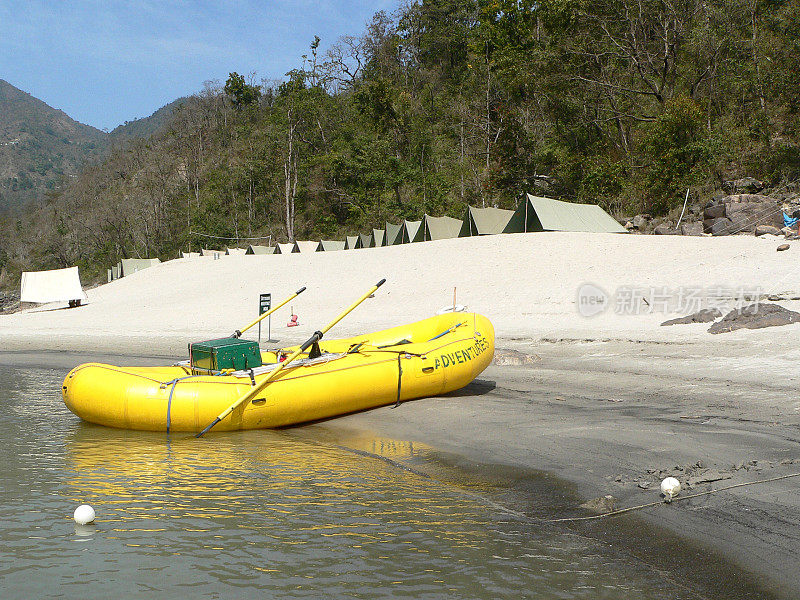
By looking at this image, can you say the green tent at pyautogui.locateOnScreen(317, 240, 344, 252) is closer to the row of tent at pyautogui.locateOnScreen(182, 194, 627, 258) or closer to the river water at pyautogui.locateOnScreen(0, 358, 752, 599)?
the row of tent at pyautogui.locateOnScreen(182, 194, 627, 258)

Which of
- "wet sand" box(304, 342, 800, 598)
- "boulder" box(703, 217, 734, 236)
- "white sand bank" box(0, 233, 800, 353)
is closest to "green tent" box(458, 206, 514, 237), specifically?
"white sand bank" box(0, 233, 800, 353)

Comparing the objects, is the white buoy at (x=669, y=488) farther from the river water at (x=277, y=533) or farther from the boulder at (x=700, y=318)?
the boulder at (x=700, y=318)

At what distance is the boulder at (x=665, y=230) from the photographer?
927 inches

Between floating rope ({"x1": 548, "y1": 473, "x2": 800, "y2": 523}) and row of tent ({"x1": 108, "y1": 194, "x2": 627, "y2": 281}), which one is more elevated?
row of tent ({"x1": 108, "y1": 194, "x2": 627, "y2": 281})

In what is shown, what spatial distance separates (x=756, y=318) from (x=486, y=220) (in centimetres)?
1564

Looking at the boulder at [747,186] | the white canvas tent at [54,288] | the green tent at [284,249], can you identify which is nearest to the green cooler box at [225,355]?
the boulder at [747,186]

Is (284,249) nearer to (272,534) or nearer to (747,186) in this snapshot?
(747,186)

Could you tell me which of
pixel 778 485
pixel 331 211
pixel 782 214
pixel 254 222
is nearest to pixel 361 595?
pixel 778 485

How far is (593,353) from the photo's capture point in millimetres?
11859

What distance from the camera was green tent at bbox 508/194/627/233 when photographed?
24578 millimetres

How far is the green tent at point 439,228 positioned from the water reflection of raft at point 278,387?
1914 centimetres

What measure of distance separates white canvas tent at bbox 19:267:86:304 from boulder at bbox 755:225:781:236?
2697 centimetres

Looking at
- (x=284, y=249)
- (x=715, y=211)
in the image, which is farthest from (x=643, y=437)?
(x=284, y=249)

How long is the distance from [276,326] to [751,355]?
11976mm
